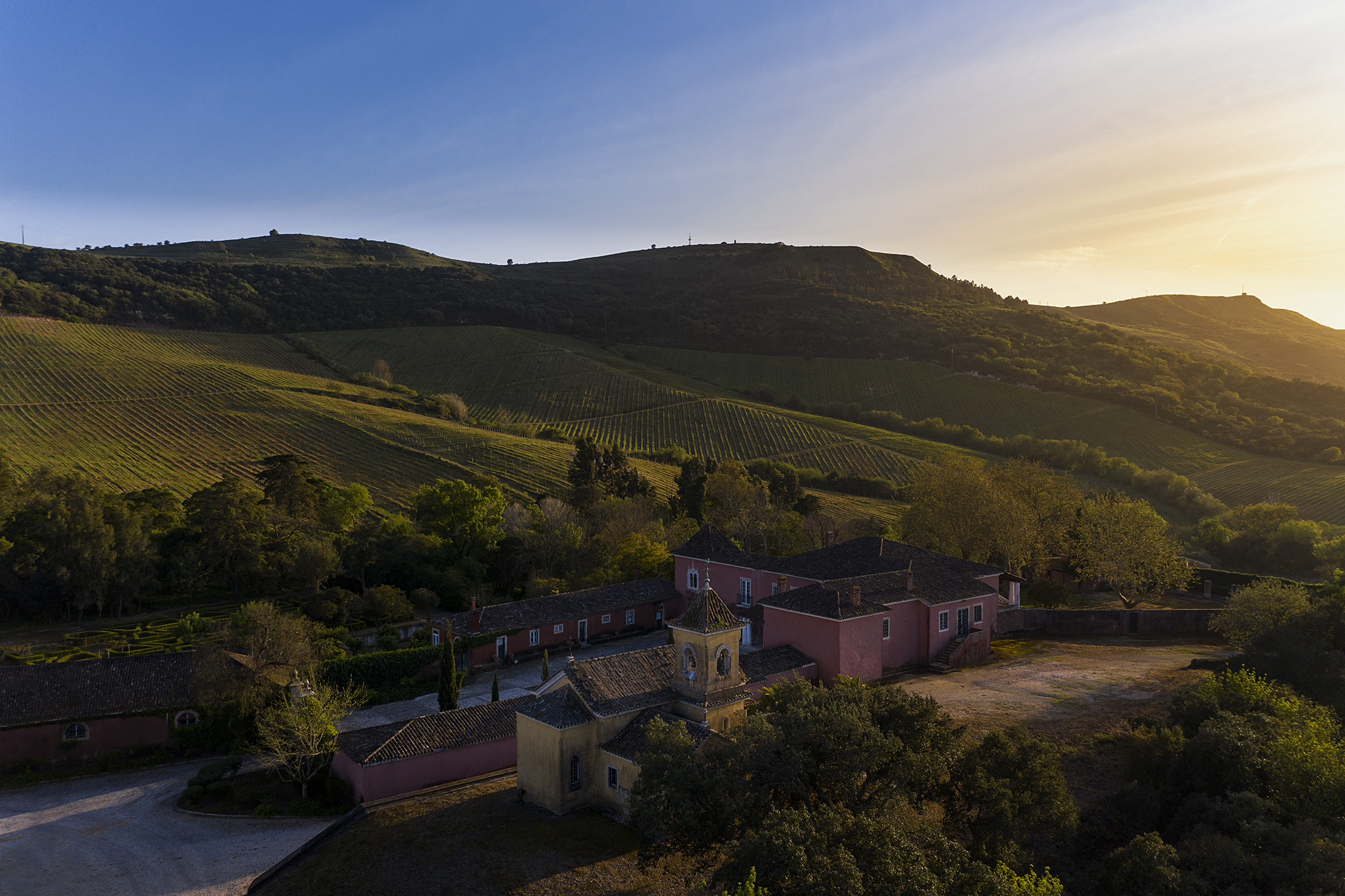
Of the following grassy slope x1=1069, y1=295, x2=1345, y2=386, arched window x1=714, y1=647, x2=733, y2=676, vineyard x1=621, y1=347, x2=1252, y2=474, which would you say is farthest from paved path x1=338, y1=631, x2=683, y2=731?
grassy slope x1=1069, y1=295, x2=1345, y2=386

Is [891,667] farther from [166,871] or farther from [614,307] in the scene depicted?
[614,307]

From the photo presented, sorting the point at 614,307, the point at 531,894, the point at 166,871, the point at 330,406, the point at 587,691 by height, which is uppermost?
the point at 614,307

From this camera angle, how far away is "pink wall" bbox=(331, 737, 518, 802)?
25375 millimetres

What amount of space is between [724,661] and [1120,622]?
98.1ft

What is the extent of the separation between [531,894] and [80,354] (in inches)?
3363

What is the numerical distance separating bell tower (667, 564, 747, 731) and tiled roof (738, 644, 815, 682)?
5.62m

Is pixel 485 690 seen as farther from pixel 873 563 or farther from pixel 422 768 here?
pixel 873 563

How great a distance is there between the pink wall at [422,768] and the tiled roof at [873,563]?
1673cm

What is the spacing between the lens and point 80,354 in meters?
79.7

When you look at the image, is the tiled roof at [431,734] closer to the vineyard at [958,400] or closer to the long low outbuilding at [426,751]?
the long low outbuilding at [426,751]

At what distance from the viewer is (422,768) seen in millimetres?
26062

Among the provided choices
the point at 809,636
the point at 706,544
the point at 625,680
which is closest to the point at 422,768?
the point at 625,680

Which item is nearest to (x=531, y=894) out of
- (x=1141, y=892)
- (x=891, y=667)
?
(x=1141, y=892)

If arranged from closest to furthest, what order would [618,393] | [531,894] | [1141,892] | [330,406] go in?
1. [1141,892]
2. [531,894]
3. [330,406]
4. [618,393]
